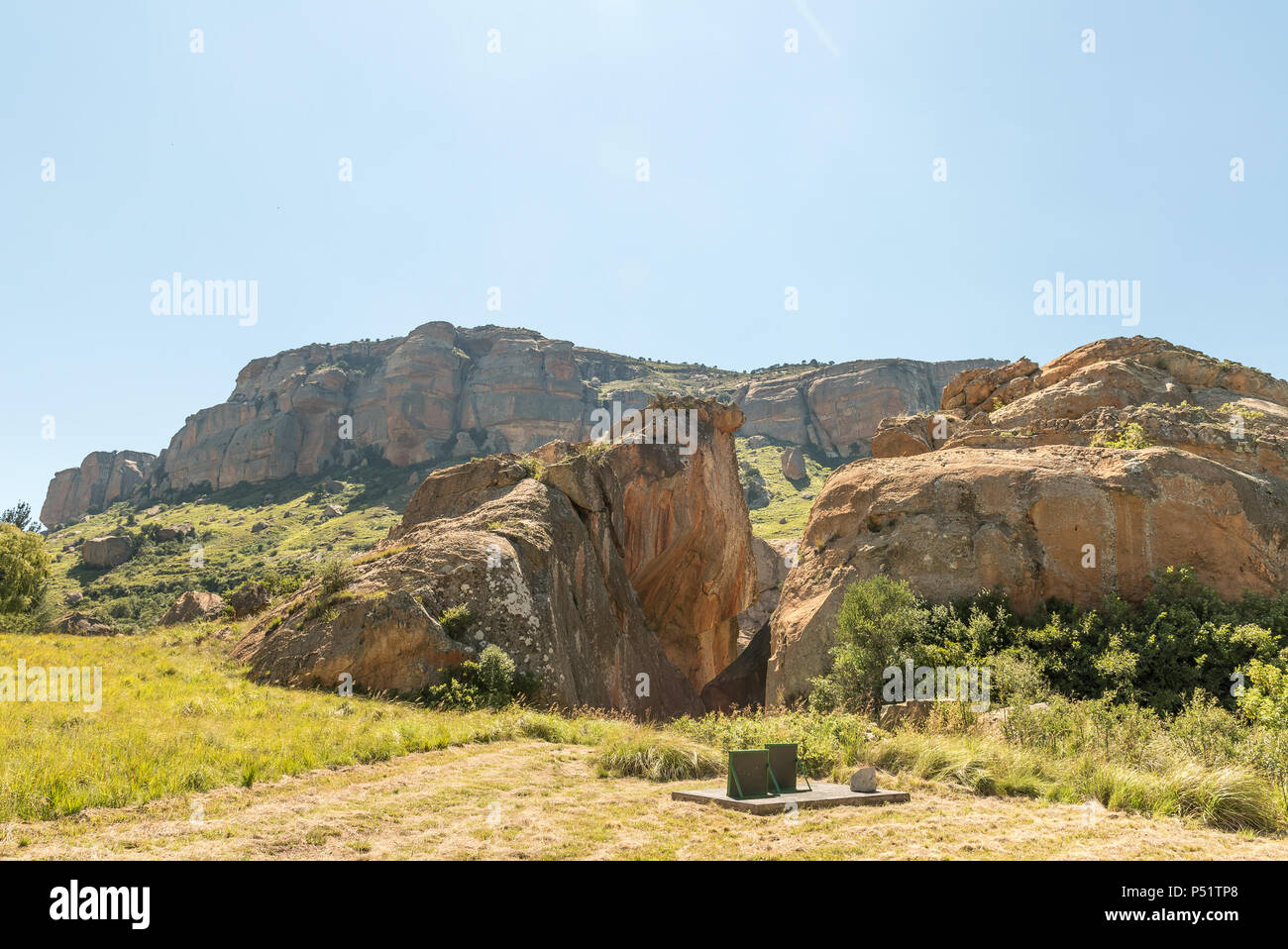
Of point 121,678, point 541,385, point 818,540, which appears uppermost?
point 541,385

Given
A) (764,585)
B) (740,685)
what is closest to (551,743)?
(740,685)

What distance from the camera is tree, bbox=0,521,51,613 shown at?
42.9m

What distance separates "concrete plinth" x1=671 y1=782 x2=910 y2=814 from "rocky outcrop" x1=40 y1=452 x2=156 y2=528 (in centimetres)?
17562

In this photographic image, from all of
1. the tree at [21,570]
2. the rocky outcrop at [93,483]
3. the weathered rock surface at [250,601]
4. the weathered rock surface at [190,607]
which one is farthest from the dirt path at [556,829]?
the rocky outcrop at [93,483]

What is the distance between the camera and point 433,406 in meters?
142

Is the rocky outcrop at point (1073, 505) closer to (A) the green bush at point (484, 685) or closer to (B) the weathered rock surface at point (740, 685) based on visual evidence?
(A) the green bush at point (484, 685)

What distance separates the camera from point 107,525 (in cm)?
13325

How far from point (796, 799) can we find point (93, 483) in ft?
633

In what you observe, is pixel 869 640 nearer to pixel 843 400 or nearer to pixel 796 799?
pixel 796 799

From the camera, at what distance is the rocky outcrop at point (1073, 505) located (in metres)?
19.6

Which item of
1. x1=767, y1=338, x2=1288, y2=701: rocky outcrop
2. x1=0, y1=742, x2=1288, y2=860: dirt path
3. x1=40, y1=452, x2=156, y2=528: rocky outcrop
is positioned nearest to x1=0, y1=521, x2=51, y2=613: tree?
x1=767, y1=338, x2=1288, y2=701: rocky outcrop

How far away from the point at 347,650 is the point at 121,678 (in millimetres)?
5102
